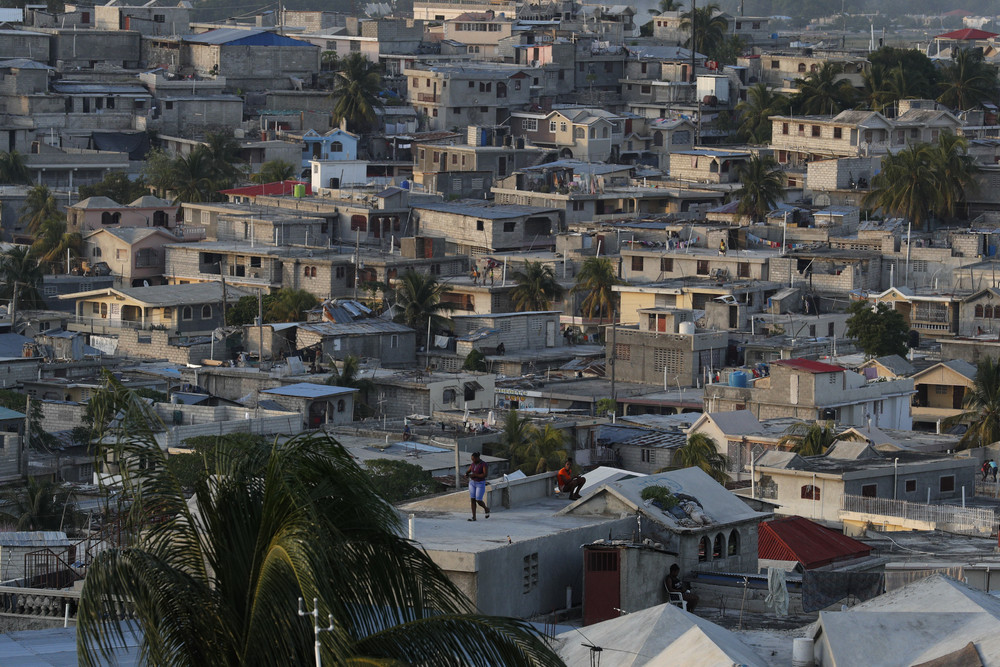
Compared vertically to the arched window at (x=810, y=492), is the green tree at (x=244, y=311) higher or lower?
lower

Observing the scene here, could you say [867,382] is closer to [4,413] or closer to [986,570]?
[4,413]

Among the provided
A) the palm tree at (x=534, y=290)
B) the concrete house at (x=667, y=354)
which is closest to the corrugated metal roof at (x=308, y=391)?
the concrete house at (x=667, y=354)

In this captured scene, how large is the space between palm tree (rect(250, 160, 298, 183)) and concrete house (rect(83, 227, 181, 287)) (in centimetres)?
1289

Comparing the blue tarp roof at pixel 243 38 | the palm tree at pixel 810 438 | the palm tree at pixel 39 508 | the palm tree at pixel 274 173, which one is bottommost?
the palm tree at pixel 810 438

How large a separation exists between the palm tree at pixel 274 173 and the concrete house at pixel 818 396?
117 feet

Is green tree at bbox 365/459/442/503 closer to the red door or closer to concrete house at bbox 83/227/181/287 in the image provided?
the red door

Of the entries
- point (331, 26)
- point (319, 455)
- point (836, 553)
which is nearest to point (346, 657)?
point (319, 455)

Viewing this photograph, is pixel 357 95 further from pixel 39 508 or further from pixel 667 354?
pixel 39 508

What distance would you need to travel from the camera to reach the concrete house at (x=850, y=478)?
35688 millimetres

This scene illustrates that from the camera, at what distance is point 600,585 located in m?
21.2

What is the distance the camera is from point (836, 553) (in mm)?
25812

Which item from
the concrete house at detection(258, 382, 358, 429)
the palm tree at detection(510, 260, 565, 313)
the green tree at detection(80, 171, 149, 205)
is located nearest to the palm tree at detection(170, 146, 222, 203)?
the green tree at detection(80, 171, 149, 205)

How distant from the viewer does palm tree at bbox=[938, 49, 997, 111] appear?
303ft

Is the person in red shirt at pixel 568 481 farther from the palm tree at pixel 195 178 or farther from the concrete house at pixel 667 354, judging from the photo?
the palm tree at pixel 195 178
